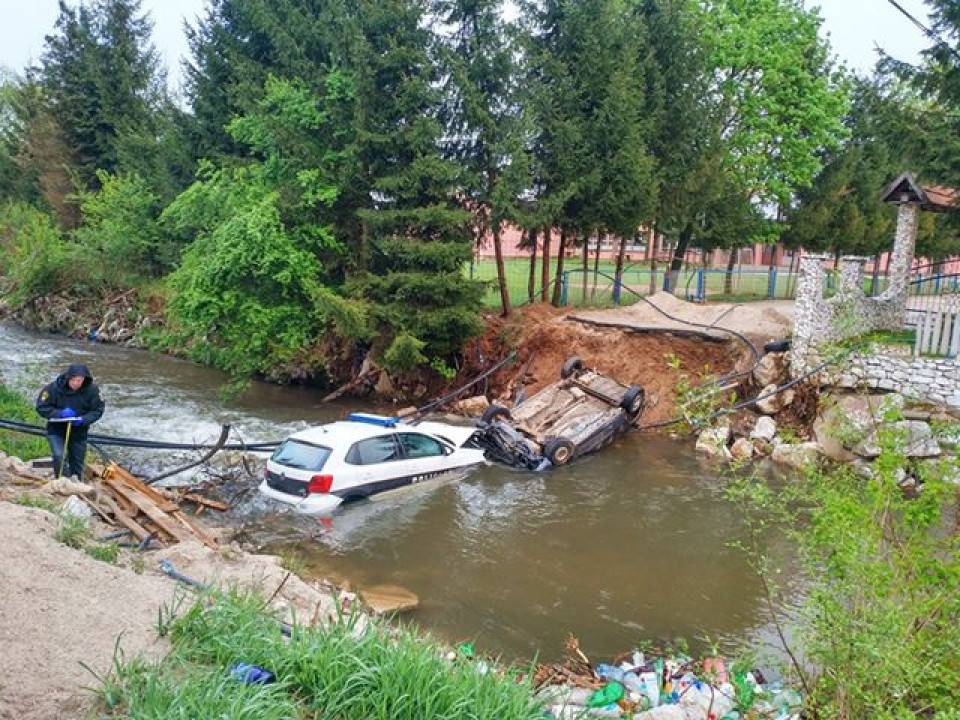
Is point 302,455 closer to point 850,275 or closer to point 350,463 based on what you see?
point 350,463

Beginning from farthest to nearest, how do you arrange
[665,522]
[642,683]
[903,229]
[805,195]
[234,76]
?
[805,195] → [234,76] → [903,229] → [665,522] → [642,683]

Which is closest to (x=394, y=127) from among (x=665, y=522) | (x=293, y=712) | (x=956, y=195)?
(x=665, y=522)

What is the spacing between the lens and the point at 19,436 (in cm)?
1431

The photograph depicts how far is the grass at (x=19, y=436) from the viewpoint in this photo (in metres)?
13.1

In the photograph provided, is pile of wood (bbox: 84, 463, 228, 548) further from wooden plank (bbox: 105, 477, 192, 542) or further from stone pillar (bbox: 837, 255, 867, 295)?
stone pillar (bbox: 837, 255, 867, 295)

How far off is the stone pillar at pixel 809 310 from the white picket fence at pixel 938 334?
1939 millimetres

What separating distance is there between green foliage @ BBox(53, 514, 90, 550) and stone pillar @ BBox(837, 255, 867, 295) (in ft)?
49.4

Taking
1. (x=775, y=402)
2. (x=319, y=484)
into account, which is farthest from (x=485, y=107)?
(x=319, y=484)

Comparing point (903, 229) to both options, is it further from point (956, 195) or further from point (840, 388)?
point (840, 388)

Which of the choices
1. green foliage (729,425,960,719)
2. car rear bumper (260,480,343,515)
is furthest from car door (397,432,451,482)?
green foliage (729,425,960,719)

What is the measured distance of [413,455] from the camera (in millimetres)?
13414

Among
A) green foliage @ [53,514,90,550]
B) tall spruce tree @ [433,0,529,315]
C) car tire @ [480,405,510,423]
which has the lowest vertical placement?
car tire @ [480,405,510,423]

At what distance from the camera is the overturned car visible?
51.2 feet

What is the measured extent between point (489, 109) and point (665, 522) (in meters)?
12.9
